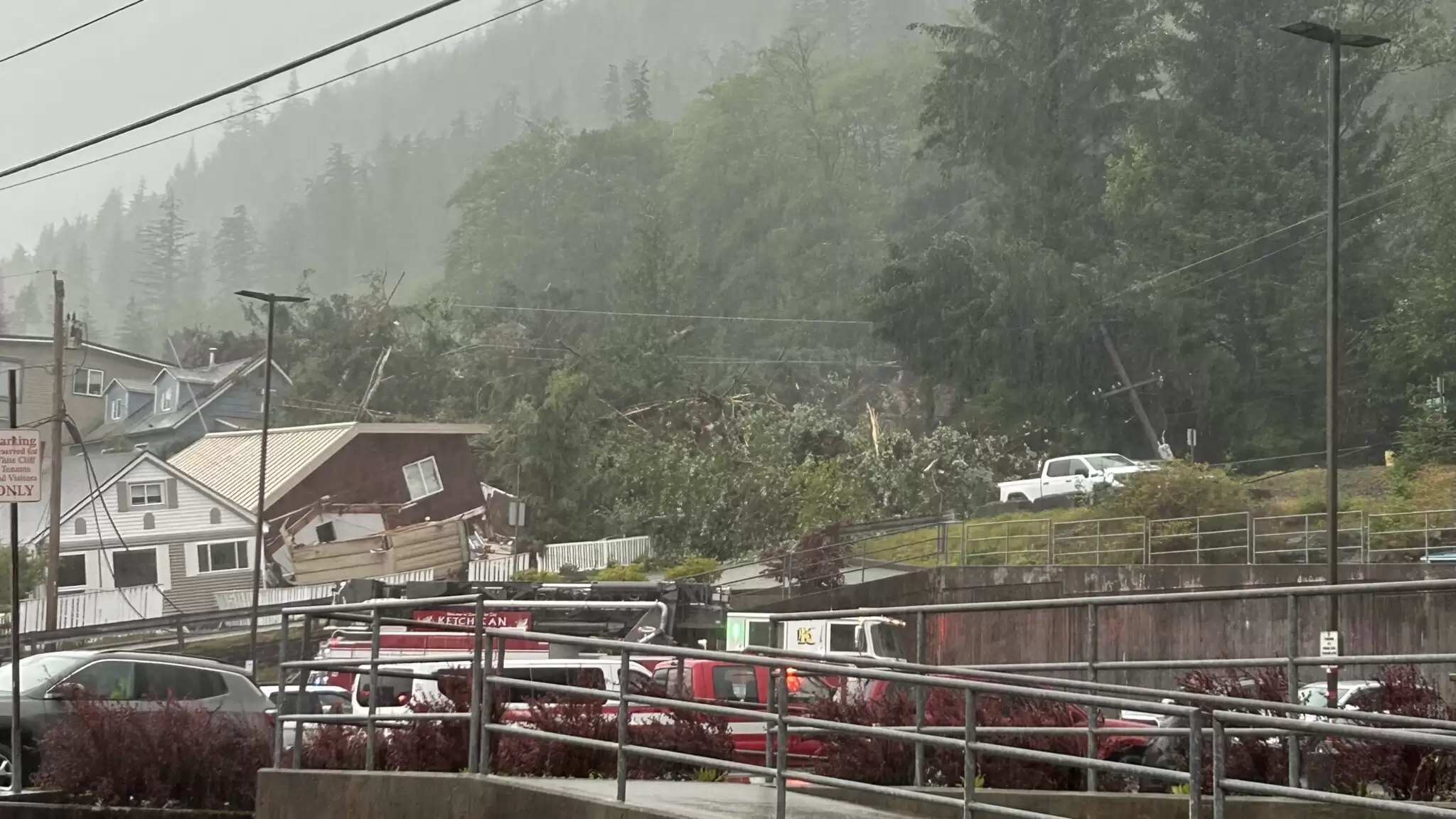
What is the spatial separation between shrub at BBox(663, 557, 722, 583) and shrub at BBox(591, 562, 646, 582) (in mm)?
972

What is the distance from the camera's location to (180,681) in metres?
18.1

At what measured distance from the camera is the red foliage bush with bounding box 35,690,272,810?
13.3 metres

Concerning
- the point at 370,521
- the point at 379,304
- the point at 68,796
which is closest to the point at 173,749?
the point at 68,796

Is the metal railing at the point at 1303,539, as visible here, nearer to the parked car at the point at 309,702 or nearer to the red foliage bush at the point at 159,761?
the parked car at the point at 309,702

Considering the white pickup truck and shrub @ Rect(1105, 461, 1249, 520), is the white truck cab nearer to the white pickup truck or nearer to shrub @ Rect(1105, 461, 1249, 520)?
shrub @ Rect(1105, 461, 1249, 520)

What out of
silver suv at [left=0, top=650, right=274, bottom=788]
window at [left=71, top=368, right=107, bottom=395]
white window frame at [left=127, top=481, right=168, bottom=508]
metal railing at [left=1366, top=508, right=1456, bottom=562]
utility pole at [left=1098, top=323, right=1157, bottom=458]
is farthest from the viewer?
window at [left=71, top=368, right=107, bottom=395]

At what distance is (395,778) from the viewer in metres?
9.89

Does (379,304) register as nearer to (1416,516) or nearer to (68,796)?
(1416,516)

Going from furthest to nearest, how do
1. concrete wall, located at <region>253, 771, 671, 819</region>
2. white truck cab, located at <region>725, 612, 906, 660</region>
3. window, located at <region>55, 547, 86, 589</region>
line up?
window, located at <region>55, 547, 86, 589</region>
white truck cab, located at <region>725, 612, 906, 660</region>
concrete wall, located at <region>253, 771, 671, 819</region>

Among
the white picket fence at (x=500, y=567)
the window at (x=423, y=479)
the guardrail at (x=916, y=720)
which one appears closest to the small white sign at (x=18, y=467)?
the guardrail at (x=916, y=720)

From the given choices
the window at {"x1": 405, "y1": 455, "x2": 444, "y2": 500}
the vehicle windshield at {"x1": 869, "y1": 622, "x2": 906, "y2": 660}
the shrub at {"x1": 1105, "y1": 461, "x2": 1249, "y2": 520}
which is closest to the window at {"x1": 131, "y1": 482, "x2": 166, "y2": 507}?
the window at {"x1": 405, "y1": 455, "x2": 444, "y2": 500}

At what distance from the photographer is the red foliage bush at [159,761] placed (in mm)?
13281

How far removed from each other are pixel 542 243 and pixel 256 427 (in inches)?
1988

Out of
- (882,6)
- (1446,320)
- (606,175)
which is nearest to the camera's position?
(1446,320)
